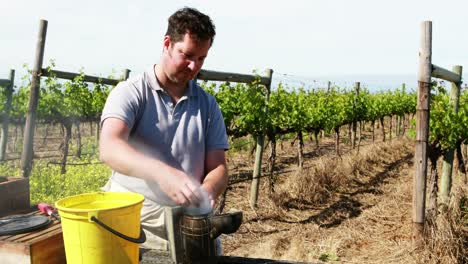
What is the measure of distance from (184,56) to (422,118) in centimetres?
380

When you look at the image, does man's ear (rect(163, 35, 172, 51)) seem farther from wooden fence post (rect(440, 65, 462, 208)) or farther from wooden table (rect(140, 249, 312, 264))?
wooden fence post (rect(440, 65, 462, 208))

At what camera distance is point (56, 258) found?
5.62ft

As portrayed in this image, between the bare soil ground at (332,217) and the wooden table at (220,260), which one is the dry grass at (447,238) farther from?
the wooden table at (220,260)

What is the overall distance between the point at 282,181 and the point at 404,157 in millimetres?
5338

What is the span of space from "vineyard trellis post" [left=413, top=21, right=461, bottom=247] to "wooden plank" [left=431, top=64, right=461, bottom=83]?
0.12 metres

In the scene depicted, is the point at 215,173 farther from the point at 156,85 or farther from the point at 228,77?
the point at 228,77

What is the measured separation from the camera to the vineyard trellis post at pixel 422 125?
5.09 m

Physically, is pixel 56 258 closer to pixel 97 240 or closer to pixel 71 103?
pixel 97 240

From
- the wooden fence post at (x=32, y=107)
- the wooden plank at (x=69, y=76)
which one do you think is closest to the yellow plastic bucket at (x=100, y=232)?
the wooden fence post at (x=32, y=107)

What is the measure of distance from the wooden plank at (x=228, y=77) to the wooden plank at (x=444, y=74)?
277 centimetres

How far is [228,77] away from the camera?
6.96 metres

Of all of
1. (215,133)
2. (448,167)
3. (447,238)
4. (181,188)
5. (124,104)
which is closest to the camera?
(181,188)

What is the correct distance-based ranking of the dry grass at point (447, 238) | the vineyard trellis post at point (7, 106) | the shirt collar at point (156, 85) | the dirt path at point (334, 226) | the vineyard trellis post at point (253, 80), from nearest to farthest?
the shirt collar at point (156, 85)
the dry grass at point (447, 238)
the dirt path at point (334, 226)
the vineyard trellis post at point (253, 80)
the vineyard trellis post at point (7, 106)

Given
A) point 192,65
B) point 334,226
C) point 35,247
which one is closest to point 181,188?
point 35,247
